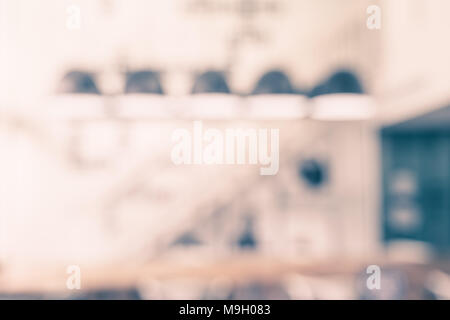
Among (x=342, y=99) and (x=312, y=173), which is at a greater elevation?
(x=342, y=99)

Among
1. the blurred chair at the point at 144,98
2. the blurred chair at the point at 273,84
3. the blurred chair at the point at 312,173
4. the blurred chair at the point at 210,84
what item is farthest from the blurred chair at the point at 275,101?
the blurred chair at the point at 312,173

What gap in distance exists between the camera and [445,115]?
251cm

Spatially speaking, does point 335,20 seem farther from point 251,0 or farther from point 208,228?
point 208,228

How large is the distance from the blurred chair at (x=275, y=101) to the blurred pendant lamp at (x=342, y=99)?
0.24 feet

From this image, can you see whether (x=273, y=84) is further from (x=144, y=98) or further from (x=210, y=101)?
Result: (x=144, y=98)

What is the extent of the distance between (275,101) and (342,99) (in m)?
0.29

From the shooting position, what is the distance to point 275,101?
201 cm

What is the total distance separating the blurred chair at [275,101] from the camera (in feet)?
6.48

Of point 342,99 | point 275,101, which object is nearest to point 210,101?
Answer: point 275,101

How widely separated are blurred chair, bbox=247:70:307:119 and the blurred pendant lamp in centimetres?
7

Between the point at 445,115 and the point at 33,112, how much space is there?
2.92 m

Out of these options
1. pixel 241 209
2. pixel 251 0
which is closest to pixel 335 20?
pixel 251 0
